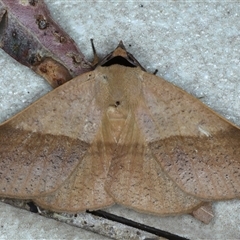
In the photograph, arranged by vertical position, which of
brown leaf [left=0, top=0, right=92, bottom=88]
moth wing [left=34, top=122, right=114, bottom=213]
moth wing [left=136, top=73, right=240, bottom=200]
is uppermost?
brown leaf [left=0, top=0, right=92, bottom=88]

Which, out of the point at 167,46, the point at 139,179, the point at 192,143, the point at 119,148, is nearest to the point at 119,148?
the point at 119,148

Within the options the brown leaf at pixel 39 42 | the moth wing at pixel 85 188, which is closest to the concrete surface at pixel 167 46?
the brown leaf at pixel 39 42

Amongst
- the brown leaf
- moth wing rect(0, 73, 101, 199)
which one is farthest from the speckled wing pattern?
the brown leaf

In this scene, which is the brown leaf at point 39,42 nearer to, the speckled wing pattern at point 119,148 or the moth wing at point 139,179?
the speckled wing pattern at point 119,148

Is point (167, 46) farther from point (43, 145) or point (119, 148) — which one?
point (43, 145)

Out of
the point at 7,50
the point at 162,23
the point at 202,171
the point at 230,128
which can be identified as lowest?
the point at 202,171

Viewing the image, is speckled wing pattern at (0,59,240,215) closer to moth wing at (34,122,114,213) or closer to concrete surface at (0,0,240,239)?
moth wing at (34,122,114,213)

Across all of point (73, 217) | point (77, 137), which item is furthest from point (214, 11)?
point (73, 217)

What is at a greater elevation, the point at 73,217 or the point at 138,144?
the point at 138,144

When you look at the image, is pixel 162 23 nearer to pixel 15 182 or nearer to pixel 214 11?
pixel 214 11
